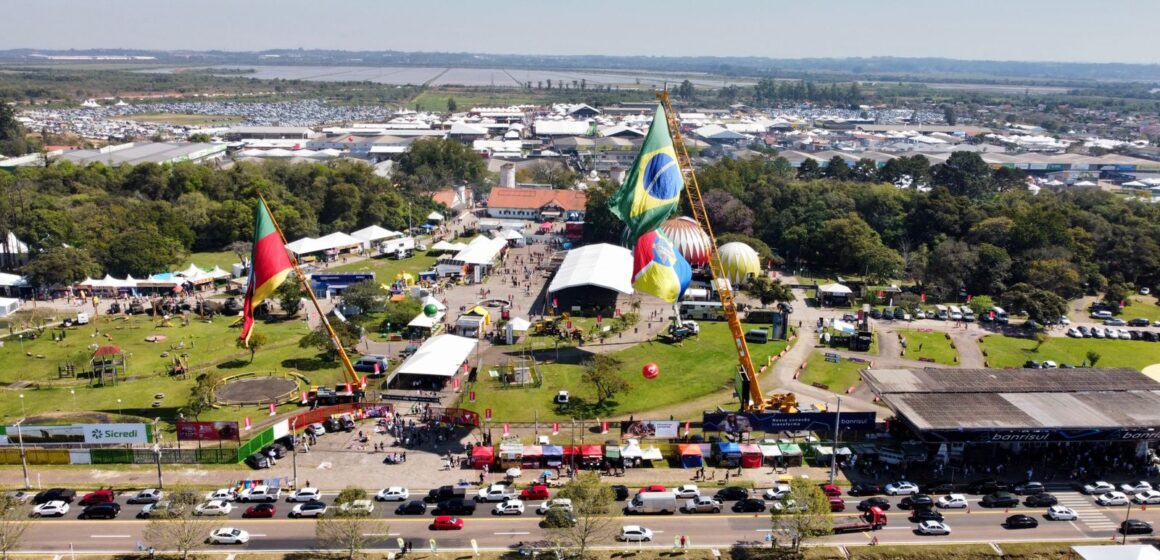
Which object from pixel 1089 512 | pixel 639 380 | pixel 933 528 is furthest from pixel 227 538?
pixel 1089 512

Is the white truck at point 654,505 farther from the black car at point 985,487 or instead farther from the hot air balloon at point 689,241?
the hot air balloon at point 689,241

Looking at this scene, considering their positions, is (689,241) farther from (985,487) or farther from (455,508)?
(455,508)

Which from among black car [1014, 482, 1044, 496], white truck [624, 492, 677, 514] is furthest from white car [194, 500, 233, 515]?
black car [1014, 482, 1044, 496]

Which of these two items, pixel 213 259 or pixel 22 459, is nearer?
pixel 22 459

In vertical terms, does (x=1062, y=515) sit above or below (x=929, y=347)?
below

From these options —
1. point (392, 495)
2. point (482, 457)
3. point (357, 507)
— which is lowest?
point (392, 495)

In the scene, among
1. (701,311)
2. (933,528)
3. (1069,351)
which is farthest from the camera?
(701,311)

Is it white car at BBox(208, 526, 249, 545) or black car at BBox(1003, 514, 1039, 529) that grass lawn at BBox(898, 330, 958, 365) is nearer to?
black car at BBox(1003, 514, 1039, 529)
